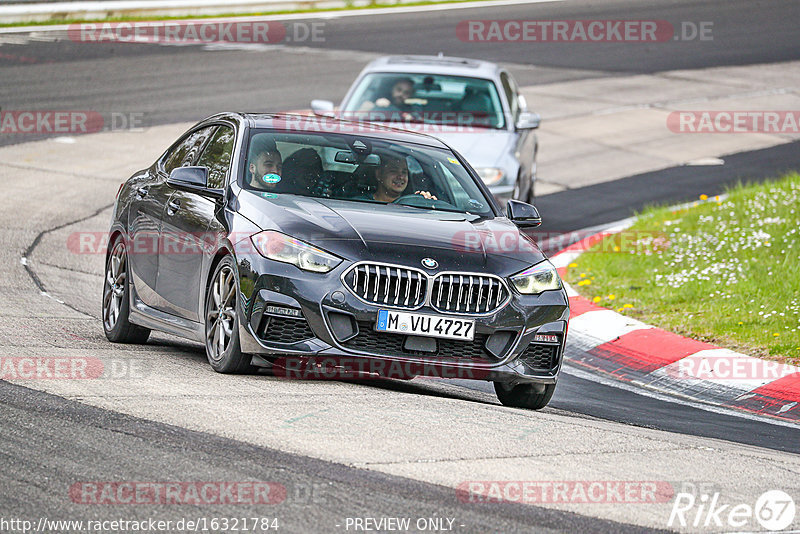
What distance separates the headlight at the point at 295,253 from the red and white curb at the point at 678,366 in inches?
123

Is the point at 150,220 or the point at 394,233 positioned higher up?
the point at 394,233

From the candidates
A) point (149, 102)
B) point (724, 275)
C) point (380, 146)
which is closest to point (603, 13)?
point (149, 102)

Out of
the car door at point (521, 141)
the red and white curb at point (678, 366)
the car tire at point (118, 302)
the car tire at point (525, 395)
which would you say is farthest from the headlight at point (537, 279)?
the car door at point (521, 141)

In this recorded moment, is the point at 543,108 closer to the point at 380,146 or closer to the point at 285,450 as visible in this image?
the point at 380,146

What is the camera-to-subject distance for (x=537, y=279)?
25.6 feet

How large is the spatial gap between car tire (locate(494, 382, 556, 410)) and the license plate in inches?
34.7

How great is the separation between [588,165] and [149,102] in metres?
7.66

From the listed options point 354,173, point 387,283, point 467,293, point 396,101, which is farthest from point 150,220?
point 396,101

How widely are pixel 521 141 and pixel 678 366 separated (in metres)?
5.67

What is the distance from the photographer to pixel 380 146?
8789 mm

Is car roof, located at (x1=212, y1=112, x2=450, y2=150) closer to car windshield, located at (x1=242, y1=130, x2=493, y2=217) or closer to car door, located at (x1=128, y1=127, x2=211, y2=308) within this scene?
car windshield, located at (x1=242, y1=130, x2=493, y2=217)

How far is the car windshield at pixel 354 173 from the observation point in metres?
8.34

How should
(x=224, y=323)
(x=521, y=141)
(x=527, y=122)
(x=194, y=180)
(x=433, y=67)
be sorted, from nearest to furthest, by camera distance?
(x=224, y=323), (x=194, y=180), (x=521, y=141), (x=527, y=122), (x=433, y=67)

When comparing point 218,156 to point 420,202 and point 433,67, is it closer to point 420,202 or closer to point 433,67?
point 420,202
